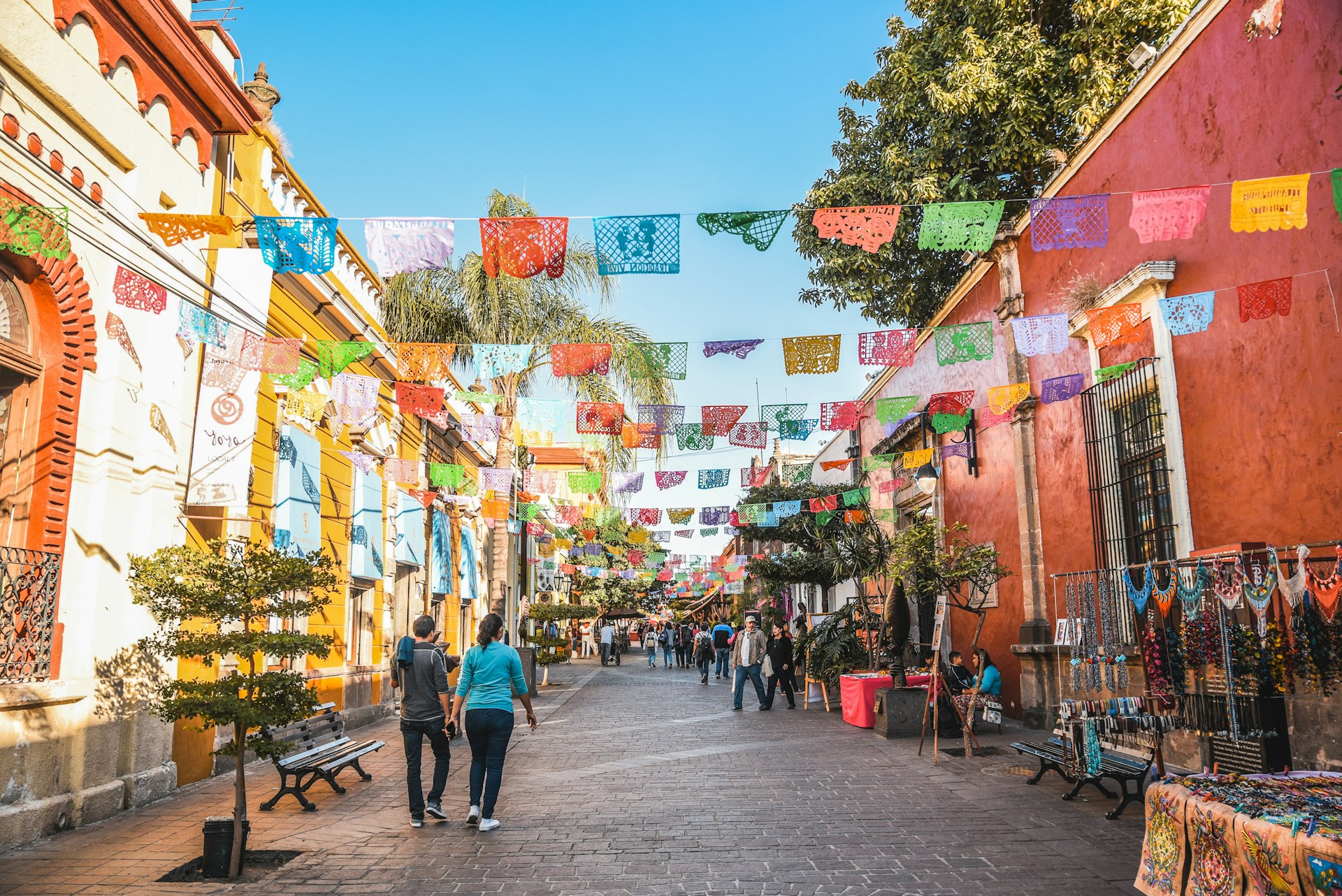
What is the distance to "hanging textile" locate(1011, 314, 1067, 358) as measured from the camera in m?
10.3

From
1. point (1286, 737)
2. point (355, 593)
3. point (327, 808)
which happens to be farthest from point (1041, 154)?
point (327, 808)

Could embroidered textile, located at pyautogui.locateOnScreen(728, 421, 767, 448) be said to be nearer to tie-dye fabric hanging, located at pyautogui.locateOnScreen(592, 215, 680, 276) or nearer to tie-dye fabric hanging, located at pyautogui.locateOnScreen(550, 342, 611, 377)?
tie-dye fabric hanging, located at pyautogui.locateOnScreen(550, 342, 611, 377)

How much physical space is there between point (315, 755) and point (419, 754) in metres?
1.86

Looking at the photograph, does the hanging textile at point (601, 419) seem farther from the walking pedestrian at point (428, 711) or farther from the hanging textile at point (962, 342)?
the walking pedestrian at point (428, 711)

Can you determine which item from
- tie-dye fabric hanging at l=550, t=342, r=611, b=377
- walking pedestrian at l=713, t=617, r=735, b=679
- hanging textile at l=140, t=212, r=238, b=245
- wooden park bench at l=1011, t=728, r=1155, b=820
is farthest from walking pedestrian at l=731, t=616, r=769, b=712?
hanging textile at l=140, t=212, r=238, b=245

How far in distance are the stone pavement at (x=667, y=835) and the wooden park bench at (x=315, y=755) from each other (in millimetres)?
180

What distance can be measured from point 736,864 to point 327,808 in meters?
4.08

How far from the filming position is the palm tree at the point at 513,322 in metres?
17.8

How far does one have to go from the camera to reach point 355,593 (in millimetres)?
15234

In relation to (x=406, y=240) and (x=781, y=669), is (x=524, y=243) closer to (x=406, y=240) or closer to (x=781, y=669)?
(x=406, y=240)

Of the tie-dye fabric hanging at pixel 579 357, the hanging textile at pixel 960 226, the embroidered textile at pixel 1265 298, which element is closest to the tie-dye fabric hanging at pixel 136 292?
the tie-dye fabric hanging at pixel 579 357

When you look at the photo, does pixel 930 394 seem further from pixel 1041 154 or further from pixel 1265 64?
pixel 1265 64

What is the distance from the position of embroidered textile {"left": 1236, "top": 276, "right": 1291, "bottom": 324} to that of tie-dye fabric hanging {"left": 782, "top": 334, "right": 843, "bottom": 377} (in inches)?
154

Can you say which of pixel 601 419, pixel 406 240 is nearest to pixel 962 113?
pixel 601 419
